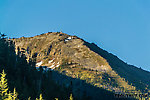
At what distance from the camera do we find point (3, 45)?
355 feet

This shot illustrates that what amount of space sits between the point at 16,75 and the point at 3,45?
2332cm

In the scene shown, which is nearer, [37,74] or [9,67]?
[9,67]

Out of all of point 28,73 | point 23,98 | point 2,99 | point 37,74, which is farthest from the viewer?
point 37,74

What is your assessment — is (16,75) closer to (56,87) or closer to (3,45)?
(3,45)

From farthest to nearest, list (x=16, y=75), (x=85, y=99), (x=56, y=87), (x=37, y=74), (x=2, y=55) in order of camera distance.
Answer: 1. (x=85, y=99)
2. (x=56, y=87)
3. (x=37, y=74)
4. (x=2, y=55)
5. (x=16, y=75)

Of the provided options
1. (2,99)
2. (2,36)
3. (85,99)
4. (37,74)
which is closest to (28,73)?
(37,74)

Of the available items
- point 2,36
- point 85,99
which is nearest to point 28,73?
point 2,36

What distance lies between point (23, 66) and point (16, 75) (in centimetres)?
1527

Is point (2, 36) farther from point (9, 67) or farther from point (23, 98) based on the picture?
point (23, 98)

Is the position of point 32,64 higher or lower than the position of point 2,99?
higher

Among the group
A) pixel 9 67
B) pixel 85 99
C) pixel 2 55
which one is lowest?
pixel 85 99

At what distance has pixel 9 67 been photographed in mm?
95062

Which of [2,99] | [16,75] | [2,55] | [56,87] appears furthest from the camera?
[56,87]

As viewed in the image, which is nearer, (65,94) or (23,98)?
(23,98)
